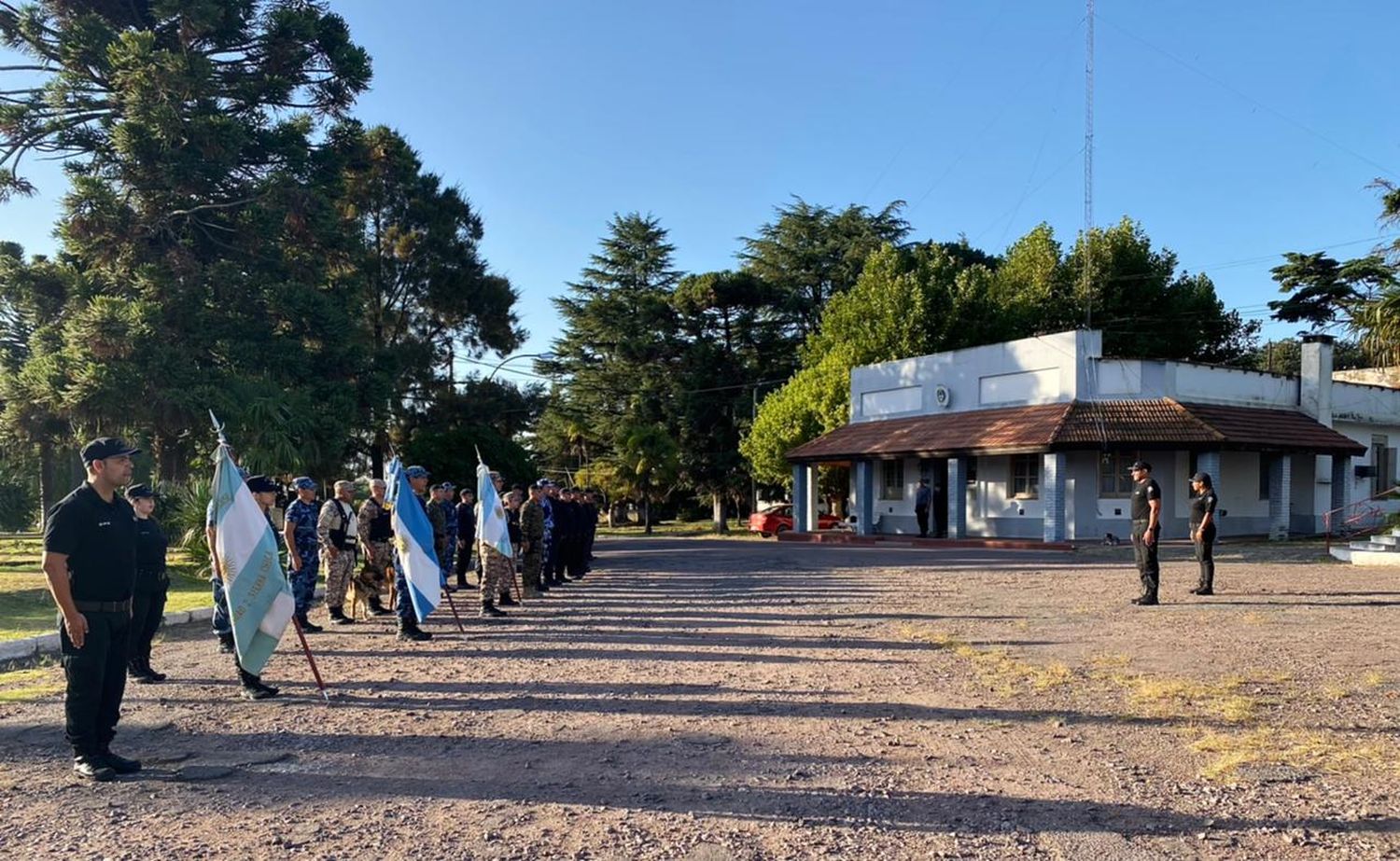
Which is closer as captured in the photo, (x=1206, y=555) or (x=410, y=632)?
(x=410, y=632)

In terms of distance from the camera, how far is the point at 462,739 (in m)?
6.11

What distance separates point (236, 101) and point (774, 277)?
30.6 meters

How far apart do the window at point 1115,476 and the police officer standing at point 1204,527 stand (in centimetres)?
1261

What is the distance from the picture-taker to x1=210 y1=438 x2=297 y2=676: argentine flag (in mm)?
7043

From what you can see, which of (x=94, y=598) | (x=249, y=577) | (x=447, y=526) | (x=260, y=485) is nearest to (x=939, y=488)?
(x=447, y=526)

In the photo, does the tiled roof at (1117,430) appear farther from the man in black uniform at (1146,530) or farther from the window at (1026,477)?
the man in black uniform at (1146,530)

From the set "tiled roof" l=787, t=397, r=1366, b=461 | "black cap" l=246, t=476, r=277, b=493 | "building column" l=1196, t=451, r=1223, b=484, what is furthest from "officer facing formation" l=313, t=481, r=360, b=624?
"building column" l=1196, t=451, r=1223, b=484

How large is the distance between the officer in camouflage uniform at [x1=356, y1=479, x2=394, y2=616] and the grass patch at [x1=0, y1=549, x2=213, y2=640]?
8.05 feet

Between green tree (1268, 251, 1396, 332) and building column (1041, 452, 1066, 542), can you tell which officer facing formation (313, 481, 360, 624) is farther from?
green tree (1268, 251, 1396, 332)

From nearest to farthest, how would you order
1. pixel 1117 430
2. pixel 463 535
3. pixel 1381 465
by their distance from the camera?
pixel 463 535
pixel 1117 430
pixel 1381 465

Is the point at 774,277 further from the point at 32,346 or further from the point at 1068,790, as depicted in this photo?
the point at 1068,790

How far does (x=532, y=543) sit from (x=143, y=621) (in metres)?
6.66

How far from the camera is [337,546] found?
1124 centimetres

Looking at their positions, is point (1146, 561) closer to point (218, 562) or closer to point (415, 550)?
point (415, 550)
